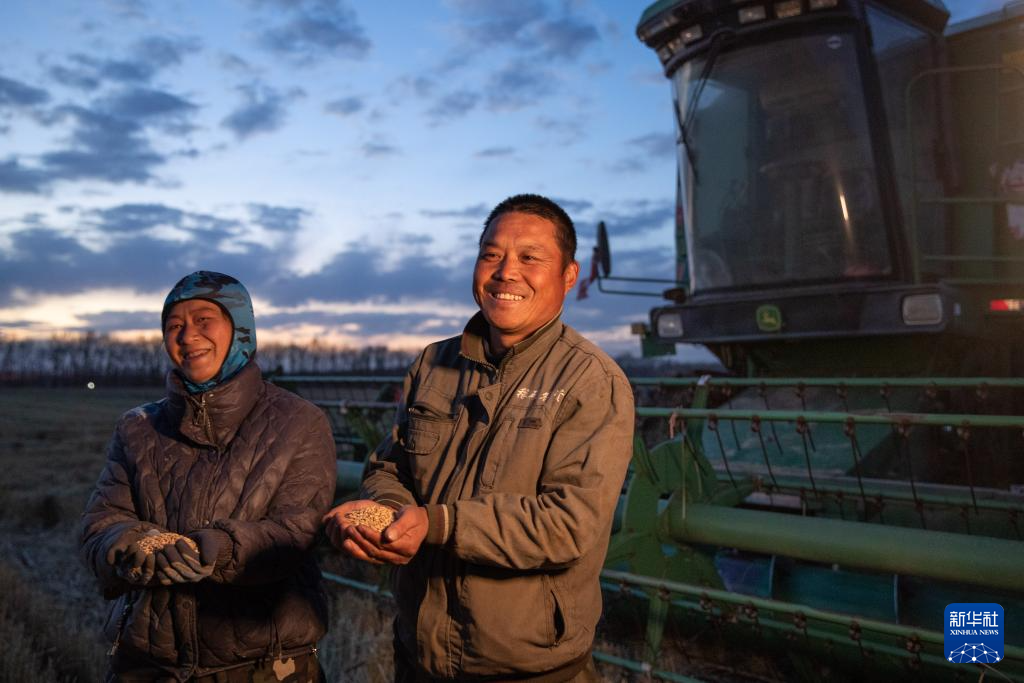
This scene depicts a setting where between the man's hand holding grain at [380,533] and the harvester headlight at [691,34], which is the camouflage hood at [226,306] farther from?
the harvester headlight at [691,34]

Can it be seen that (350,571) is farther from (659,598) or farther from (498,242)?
(498,242)

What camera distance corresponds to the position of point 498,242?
1.94 m

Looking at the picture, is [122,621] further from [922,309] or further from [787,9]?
[787,9]

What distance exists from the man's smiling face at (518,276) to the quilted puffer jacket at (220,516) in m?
0.78

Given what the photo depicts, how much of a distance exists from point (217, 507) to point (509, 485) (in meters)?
0.91

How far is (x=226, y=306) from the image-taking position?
2.35 m

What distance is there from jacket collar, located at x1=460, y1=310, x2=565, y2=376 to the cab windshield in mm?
4483

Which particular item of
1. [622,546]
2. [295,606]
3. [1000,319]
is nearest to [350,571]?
[622,546]

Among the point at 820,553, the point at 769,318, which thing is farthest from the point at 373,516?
the point at 769,318

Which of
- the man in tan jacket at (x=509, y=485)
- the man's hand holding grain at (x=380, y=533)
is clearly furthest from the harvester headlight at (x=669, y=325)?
the man's hand holding grain at (x=380, y=533)

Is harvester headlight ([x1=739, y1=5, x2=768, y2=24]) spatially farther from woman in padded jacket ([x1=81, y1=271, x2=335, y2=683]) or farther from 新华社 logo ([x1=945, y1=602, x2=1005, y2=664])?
woman in padded jacket ([x1=81, y1=271, x2=335, y2=683])

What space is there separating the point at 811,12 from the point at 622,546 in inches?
162

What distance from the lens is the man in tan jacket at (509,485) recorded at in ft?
5.48

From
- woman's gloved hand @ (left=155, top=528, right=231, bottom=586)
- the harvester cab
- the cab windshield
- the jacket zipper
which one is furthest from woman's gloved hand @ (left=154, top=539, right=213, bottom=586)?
the cab windshield
